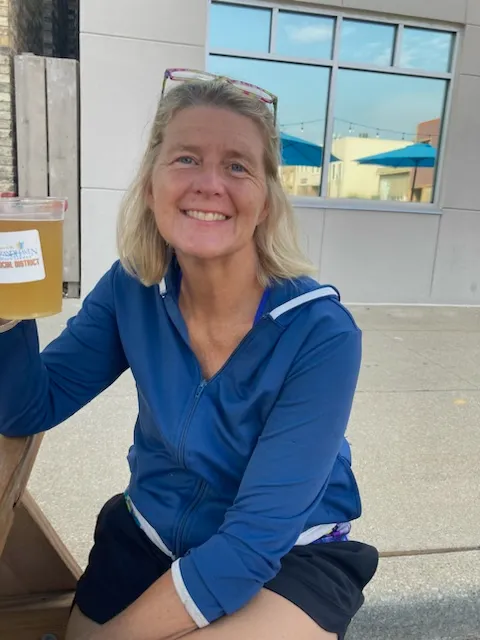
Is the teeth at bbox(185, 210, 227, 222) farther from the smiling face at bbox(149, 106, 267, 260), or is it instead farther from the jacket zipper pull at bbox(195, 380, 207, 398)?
the jacket zipper pull at bbox(195, 380, 207, 398)

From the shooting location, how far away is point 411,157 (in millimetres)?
7020

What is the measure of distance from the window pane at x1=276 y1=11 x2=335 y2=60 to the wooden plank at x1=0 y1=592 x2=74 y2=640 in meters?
5.89

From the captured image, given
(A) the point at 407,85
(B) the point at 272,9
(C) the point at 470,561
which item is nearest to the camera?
(C) the point at 470,561

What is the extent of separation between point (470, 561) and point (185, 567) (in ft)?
4.87

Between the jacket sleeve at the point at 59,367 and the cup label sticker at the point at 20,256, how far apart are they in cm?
30

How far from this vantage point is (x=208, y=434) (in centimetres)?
152

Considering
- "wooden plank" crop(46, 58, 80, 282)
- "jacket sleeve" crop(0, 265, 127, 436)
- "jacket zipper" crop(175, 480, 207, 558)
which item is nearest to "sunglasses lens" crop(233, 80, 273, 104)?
"jacket sleeve" crop(0, 265, 127, 436)

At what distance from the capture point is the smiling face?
155 cm

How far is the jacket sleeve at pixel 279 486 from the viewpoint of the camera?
1.31m

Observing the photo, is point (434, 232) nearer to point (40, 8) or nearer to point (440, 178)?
point (440, 178)

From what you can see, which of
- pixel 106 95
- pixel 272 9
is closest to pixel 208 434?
pixel 106 95

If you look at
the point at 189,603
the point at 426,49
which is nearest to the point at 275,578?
the point at 189,603

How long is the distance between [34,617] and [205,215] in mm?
1244

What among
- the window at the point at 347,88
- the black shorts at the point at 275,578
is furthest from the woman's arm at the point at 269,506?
the window at the point at 347,88
